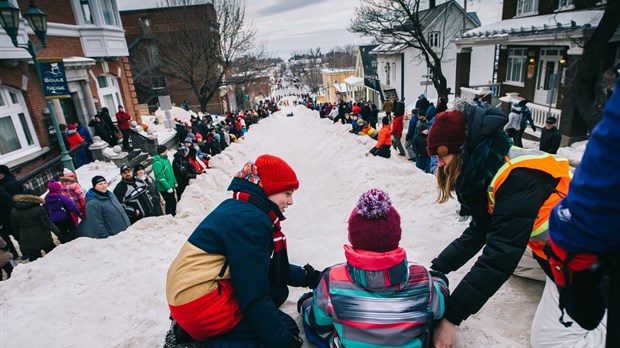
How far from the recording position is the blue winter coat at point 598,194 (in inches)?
32.2

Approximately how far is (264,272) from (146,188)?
20.6 ft

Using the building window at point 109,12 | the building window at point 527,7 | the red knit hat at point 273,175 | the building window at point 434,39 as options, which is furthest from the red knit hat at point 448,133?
the building window at point 434,39

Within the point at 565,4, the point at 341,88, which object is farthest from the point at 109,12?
the point at 341,88

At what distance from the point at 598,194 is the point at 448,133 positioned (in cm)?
136

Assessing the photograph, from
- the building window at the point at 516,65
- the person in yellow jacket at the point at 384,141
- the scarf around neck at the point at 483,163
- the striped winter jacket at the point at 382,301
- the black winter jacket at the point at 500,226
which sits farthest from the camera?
the building window at the point at 516,65

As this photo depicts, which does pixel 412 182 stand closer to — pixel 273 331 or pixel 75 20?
pixel 273 331

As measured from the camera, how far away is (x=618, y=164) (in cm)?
81

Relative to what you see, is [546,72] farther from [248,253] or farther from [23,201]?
[23,201]

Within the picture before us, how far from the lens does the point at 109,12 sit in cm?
1769

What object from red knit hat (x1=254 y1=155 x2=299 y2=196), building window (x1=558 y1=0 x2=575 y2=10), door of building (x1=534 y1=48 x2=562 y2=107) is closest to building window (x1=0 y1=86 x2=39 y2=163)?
red knit hat (x1=254 y1=155 x2=299 y2=196)

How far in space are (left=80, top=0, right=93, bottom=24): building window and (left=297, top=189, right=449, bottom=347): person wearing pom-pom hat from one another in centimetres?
1952

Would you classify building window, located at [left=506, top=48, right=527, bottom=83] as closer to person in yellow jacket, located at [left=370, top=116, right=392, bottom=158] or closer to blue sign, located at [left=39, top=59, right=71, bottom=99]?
person in yellow jacket, located at [left=370, top=116, right=392, bottom=158]

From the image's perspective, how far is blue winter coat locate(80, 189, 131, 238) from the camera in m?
5.95

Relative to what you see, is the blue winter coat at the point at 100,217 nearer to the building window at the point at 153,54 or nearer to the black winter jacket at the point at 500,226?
the black winter jacket at the point at 500,226
